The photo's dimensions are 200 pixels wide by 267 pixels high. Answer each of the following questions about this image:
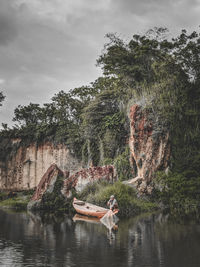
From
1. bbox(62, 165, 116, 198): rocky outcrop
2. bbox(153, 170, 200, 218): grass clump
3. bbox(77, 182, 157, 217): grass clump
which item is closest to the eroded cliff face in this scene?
bbox(62, 165, 116, 198): rocky outcrop

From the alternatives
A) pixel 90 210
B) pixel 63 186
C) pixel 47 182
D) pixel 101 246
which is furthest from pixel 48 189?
pixel 101 246

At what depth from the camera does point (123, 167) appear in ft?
77.2

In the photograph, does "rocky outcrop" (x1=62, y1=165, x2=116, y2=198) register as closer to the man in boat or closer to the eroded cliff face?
the man in boat

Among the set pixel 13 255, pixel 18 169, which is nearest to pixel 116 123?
pixel 18 169

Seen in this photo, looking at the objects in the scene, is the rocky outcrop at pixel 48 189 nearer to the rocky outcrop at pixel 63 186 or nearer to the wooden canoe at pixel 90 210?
the rocky outcrop at pixel 63 186

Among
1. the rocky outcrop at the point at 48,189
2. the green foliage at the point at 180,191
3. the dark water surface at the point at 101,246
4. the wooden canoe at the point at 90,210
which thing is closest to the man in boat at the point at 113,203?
the wooden canoe at the point at 90,210

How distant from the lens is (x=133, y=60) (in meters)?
24.0

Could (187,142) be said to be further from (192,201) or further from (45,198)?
(45,198)

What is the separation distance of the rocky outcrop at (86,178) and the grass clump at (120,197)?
0.71m

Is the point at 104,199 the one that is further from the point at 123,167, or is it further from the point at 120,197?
the point at 123,167

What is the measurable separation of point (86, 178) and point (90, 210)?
4152mm

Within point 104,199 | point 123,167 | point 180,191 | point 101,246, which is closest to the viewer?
point 101,246

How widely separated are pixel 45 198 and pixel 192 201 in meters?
9.51

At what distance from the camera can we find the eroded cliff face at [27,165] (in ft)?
108
